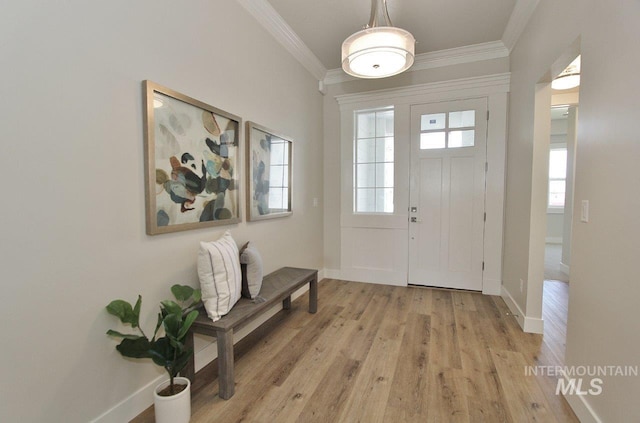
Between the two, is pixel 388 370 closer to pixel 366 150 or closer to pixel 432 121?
pixel 366 150

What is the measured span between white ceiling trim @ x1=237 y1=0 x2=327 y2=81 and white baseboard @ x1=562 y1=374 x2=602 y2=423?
3.57 meters

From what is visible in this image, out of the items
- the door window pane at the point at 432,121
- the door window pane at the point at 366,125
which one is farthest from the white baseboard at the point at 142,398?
the door window pane at the point at 432,121

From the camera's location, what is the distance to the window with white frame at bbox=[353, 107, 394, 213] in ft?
13.0

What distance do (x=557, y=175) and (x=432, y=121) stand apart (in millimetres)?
6032

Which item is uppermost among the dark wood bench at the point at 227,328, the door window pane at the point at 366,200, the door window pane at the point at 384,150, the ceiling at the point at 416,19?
the ceiling at the point at 416,19

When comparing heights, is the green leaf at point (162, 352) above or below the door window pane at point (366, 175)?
below

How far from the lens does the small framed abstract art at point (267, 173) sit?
260cm

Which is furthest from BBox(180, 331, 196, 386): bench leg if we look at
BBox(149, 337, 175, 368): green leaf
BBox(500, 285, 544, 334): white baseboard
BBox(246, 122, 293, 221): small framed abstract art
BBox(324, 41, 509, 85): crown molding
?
BBox(324, 41, 509, 85): crown molding

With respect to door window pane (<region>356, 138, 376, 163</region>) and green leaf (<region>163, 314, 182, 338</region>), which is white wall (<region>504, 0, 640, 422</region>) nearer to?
green leaf (<region>163, 314, 182, 338</region>)

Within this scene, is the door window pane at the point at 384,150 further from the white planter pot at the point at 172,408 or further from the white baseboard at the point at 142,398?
the white planter pot at the point at 172,408

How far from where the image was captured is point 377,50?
1881 mm

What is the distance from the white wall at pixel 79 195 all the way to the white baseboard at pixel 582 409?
2.39 metres

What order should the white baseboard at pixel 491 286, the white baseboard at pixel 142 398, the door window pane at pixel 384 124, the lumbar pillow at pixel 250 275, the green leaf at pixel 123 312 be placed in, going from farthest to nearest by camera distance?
1. the door window pane at pixel 384 124
2. the white baseboard at pixel 491 286
3. the lumbar pillow at pixel 250 275
4. the white baseboard at pixel 142 398
5. the green leaf at pixel 123 312

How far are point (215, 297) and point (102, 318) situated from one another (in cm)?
59
